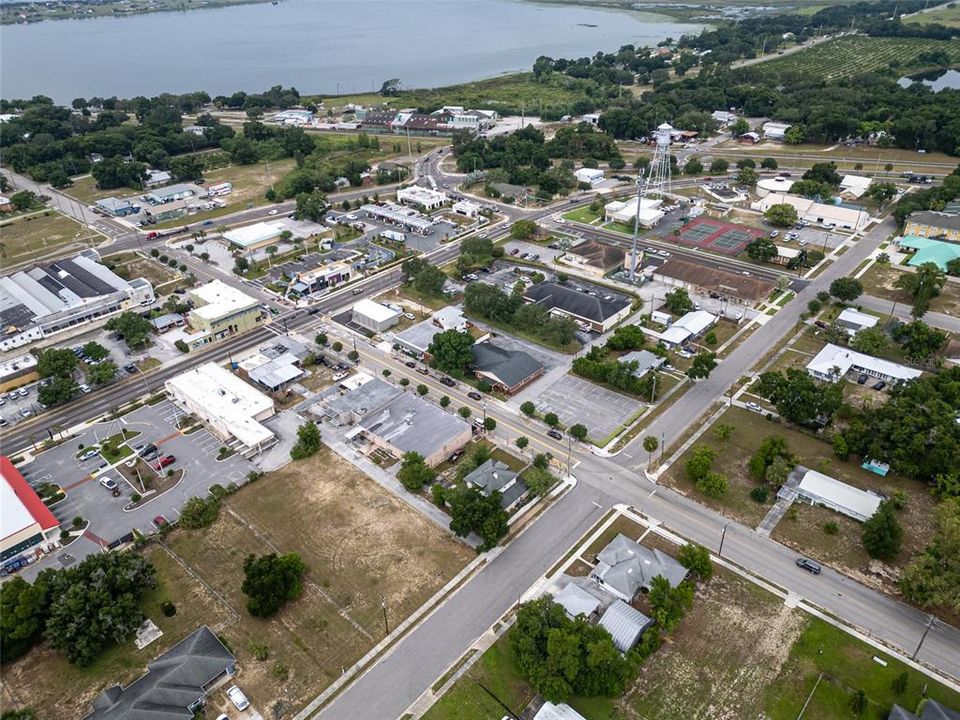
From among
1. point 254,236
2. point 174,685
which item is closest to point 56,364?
point 254,236

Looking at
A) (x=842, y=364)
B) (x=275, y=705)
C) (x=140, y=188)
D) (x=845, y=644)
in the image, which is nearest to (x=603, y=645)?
(x=845, y=644)

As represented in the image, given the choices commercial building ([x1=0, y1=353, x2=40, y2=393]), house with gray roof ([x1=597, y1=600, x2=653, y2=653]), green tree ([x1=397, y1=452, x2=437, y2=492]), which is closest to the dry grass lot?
green tree ([x1=397, y1=452, x2=437, y2=492])

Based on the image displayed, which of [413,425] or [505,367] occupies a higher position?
[505,367]

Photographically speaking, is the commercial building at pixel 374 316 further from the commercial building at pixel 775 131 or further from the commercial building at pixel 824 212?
the commercial building at pixel 775 131

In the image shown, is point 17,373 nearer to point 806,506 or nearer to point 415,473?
point 415,473

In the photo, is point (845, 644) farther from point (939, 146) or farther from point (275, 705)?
point (939, 146)

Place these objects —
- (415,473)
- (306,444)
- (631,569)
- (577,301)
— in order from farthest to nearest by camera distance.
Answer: (577,301)
(306,444)
(415,473)
(631,569)

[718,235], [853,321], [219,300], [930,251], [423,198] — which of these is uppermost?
[219,300]

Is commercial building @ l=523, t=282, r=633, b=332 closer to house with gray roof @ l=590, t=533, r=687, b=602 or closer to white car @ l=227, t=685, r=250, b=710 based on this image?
Answer: house with gray roof @ l=590, t=533, r=687, b=602
